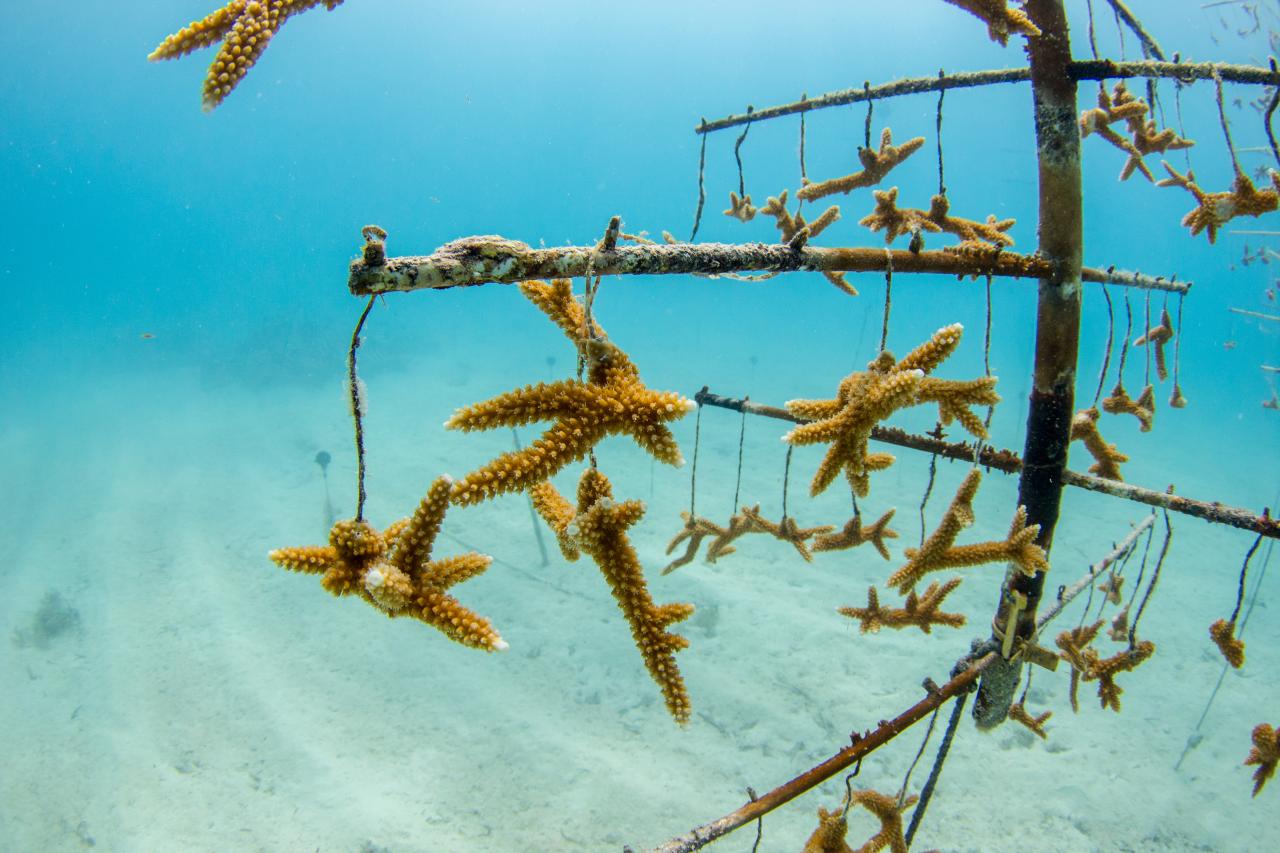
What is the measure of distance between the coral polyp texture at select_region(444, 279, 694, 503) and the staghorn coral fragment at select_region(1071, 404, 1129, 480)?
3920mm

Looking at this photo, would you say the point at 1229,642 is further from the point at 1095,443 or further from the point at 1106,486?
the point at 1106,486

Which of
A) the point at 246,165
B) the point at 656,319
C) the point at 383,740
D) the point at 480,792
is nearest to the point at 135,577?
the point at 383,740

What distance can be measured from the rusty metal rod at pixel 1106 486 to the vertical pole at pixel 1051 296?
16 centimetres

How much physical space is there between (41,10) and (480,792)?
5040 inches

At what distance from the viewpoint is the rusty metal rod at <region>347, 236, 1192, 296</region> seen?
1.44 meters

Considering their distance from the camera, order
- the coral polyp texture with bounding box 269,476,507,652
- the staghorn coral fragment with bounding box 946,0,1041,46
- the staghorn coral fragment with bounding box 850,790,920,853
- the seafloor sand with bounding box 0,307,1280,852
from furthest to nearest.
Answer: the seafloor sand with bounding box 0,307,1280,852 → the staghorn coral fragment with bounding box 850,790,920,853 → the staghorn coral fragment with bounding box 946,0,1041,46 → the coral polyp texture with bounding box 269,476,507,652

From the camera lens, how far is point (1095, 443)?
462cm

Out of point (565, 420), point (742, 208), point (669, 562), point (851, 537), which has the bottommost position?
point (669, 562)

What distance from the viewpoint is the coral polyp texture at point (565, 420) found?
1.82 meters

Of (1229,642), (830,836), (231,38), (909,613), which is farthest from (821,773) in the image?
(231,38)

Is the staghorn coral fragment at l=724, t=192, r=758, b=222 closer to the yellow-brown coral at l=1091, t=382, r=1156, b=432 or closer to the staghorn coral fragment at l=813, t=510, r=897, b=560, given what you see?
the staghorn coral fragment at l=813, t=510, r=897, b=560

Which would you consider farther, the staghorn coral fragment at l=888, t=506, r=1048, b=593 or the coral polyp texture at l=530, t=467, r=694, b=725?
the staghorn coral fragment at l=888, t=506, r=1048, b=593

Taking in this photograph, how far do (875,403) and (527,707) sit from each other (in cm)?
932

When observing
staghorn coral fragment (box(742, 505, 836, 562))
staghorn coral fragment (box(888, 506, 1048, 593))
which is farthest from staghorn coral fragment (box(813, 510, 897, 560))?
staghorn coral fragment (box(888, 506, 1048, 593))
